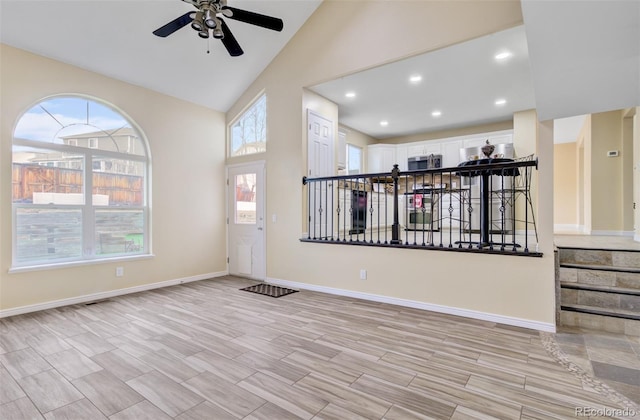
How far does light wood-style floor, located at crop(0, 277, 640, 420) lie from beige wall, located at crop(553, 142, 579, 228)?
7669mm

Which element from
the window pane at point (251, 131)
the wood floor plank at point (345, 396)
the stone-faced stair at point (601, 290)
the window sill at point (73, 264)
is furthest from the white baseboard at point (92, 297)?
the stone-faced stair at point (601, 290)

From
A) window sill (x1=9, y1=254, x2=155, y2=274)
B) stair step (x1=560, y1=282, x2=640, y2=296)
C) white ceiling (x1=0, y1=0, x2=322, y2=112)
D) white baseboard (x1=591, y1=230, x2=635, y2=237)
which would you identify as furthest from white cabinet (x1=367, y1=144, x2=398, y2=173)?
window sill (x1=9, y1=254, x2=155, y2=274)

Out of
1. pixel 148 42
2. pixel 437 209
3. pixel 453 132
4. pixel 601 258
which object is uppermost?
pixel 148 42

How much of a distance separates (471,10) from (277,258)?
4220mm

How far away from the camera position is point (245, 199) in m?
5.67

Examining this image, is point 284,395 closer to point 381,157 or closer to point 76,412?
point 76,412

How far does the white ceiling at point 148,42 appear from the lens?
3428 millimetres

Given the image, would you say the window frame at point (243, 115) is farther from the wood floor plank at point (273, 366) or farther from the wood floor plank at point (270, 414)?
the wood floor plank at point (270, 414)

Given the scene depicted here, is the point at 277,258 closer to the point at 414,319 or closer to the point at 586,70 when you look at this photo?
the point at 414,319

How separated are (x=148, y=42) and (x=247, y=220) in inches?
118

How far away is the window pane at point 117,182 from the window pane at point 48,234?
396mm

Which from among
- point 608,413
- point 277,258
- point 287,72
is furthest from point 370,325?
point 287,72

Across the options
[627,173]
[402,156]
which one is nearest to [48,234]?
[402,156]

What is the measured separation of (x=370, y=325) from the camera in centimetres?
323
